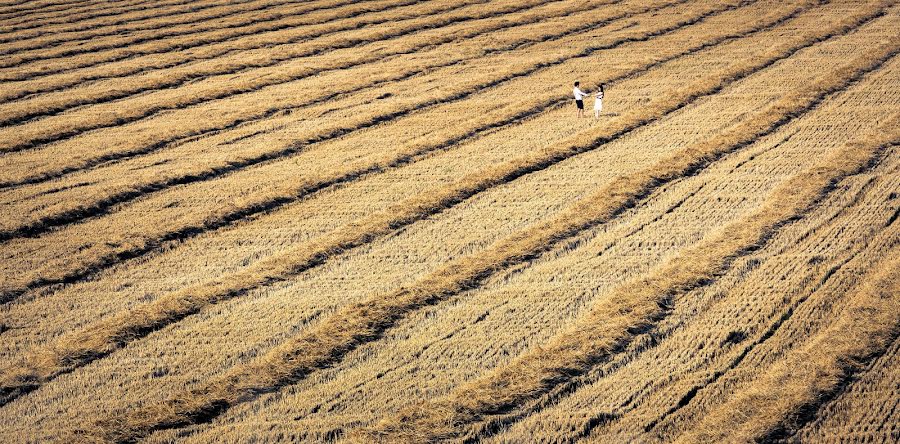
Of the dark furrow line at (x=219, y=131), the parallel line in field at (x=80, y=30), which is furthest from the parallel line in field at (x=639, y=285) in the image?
the parallel line in field at (x=80, y=30)

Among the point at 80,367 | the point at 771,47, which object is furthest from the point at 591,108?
the point at 80,367

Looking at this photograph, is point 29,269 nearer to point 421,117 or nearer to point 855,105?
point 421,117

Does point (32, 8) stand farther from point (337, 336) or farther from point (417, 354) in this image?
point (417, 354)

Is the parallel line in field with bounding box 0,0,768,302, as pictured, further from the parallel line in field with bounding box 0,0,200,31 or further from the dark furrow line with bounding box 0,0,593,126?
the parallel line in field with bounding box 0,0,200,31

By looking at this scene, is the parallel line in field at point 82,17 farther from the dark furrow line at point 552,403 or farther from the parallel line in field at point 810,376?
the parallel line in field at point 810,376

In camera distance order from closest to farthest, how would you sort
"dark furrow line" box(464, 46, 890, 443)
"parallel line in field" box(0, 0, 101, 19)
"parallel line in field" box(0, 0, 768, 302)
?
"dark furrow line" box(464, 46, 890, 443) → "parallel line in field" box(0, 0, 768, 302) → "parallel line in field" box(0, 0, 101, 19)

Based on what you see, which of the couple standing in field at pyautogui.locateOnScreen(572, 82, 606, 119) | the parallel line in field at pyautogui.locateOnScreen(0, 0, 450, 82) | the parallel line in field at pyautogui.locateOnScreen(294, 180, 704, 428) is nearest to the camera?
the parallel line in field at pyautogui.locateOnScreen(294, 180, 704, 428)

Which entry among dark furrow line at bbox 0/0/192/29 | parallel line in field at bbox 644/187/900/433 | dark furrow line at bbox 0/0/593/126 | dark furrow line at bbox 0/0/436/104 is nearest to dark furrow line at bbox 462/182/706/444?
parallel line in field at bbox 644/187/900/433
